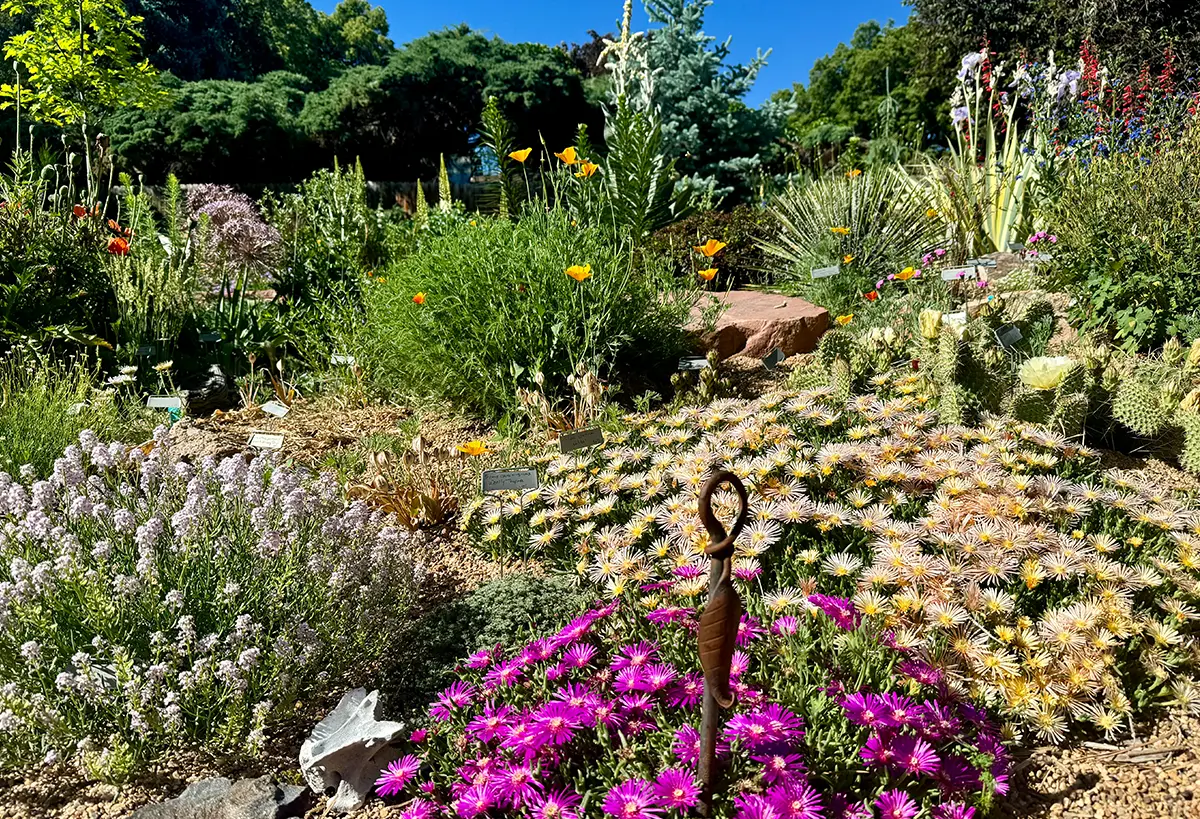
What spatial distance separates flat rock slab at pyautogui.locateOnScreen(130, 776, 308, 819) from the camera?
1.82 metres

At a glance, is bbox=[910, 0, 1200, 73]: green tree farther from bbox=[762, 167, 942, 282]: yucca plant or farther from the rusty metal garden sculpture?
the rusty metal garden sculpture

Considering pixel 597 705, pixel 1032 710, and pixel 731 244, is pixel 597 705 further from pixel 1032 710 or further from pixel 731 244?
pixel 731 244

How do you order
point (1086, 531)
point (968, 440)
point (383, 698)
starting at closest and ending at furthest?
point (383, 698), point (1086, 531), point (968, 440)

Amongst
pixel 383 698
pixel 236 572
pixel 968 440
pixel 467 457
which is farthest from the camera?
pixel 467 457

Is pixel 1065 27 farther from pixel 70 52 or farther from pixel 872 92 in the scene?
pixel 70 52

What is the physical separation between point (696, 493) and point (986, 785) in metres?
1.15

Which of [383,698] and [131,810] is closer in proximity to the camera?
[131,810]

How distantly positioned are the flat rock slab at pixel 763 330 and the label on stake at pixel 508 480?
8.49 feet

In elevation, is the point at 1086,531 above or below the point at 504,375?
below

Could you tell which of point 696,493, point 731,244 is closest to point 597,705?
point 696,493

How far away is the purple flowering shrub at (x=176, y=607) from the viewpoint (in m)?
1.93

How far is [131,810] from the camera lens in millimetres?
1957

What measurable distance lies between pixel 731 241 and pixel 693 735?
23.3ft

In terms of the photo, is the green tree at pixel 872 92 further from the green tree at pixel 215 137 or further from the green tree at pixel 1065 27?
the green tree at pixel 215 137
